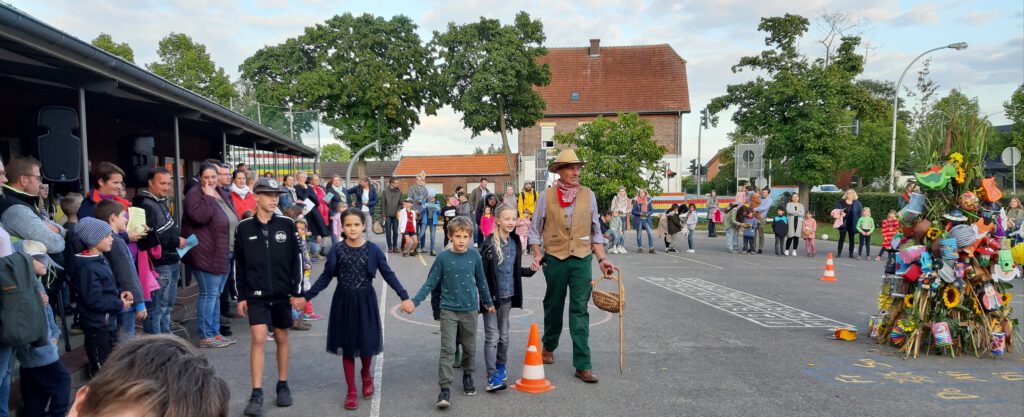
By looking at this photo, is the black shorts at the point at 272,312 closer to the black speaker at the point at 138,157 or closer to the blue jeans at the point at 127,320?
the blue jeans at the point at 127,320

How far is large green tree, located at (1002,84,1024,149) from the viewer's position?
40.7 m

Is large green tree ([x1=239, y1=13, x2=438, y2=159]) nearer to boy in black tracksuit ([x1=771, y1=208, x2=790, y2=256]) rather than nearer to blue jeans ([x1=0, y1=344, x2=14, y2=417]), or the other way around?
boy in black tracksuit ([x1=771, y1=208, x2=790, y2=256])

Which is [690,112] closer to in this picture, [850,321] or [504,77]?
[504,77]

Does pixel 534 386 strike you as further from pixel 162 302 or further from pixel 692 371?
pixel 162 302

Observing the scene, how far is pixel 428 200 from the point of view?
56.6 ft

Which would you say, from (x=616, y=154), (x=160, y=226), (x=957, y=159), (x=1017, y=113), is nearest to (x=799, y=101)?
(x=616, y=154)

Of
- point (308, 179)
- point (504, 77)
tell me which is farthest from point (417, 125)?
point (308, 179)

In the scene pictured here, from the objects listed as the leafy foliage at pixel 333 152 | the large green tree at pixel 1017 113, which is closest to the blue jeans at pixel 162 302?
the large green tree at pixel 1017 113

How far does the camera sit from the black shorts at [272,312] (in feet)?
16.4

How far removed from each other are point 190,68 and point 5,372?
1628 inches

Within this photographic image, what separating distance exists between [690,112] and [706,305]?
42.9 meters

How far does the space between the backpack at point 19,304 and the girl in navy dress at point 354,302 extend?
6.08ft

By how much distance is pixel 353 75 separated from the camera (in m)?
40.1

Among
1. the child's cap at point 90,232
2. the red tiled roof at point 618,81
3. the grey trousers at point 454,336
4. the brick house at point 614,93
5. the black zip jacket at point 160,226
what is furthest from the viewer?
the red tiled roof at point 618,81
